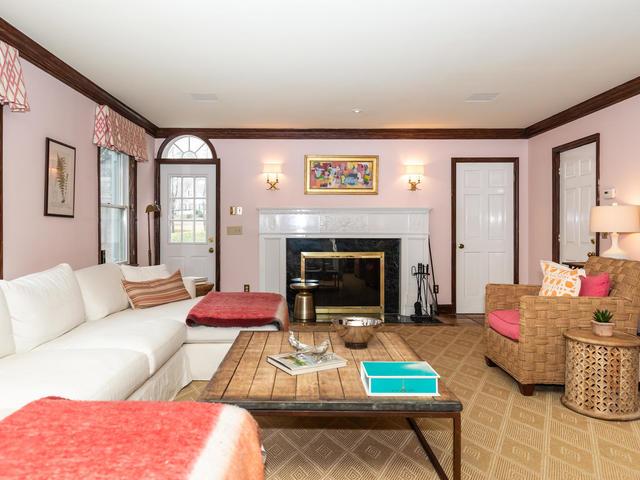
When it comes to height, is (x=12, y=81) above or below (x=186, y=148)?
below

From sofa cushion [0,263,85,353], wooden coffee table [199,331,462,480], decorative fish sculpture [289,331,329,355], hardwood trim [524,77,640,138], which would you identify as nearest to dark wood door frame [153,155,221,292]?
sofa cushion [0,263,85,353]

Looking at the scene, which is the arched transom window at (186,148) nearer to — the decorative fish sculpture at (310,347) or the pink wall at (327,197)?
the pink wall at (327,197)

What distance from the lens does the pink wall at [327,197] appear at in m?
5.59

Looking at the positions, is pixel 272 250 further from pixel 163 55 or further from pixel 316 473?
pixel 316 473

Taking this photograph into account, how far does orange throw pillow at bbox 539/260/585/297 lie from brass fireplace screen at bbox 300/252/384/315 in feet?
8.03

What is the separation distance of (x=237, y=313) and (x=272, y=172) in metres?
2.76

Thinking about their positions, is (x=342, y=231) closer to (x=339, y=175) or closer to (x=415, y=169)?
(x=339, y=175)

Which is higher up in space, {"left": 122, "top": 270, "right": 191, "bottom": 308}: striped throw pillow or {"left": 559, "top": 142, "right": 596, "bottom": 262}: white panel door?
{"left": 559, "top": 142, "right": 596, "bottom": 262}: white panel door

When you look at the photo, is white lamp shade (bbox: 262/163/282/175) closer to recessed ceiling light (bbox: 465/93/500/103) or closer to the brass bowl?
recessed ceiling light (bbox: 465/93/500/103)

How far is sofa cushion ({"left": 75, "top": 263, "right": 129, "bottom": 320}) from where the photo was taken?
3080 millimetres

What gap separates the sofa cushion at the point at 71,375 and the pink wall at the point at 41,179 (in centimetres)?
114

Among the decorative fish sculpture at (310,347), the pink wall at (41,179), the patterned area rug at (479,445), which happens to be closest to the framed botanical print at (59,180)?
the pink wall at (41,179)

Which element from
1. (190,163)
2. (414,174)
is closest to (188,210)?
(190,163)

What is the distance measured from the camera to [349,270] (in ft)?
18.2
